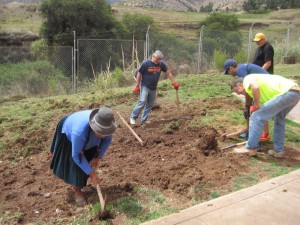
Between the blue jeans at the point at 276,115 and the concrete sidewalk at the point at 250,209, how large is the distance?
44.5 inches

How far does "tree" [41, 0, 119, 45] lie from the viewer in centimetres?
2017

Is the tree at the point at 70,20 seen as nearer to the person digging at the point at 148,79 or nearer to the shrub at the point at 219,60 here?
the shrub at the point at 219,60

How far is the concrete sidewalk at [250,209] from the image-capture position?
3.90 metres

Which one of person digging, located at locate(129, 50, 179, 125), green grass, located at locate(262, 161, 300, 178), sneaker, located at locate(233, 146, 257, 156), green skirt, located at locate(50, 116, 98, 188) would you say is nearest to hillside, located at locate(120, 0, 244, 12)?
person digging, located at locate(129, 50, 179, 125)

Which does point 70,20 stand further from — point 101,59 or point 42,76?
point 42,76

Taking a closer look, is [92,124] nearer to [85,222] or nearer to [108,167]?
[85,222]

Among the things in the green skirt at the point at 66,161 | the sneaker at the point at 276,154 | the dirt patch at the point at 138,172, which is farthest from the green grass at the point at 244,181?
the green skirt at the point at 66,161

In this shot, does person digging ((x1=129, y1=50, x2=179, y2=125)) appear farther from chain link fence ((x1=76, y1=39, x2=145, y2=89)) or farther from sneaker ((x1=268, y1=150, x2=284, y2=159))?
chain link fence ((x1=76, y1=39, x2=145, y2=89))

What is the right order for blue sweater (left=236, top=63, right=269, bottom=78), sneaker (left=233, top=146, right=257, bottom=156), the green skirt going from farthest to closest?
blue sweater (left=236, top=63, right=269, bottom=78)
sneaker (left=233, top=146, right=257, bottom=156)
the green skirt

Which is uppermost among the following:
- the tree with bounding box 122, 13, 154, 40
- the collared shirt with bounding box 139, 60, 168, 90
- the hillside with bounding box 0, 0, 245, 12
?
the hillside with bounding box 0, 0, 245, 12

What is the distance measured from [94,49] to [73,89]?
2.50 metres

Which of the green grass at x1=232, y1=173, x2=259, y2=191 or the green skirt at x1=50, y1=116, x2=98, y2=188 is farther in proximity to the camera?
the green grass at x1=232, y1=173, x2=259, y2=191

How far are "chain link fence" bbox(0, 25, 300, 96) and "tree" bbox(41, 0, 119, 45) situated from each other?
6.01 ft

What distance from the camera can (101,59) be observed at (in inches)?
631
